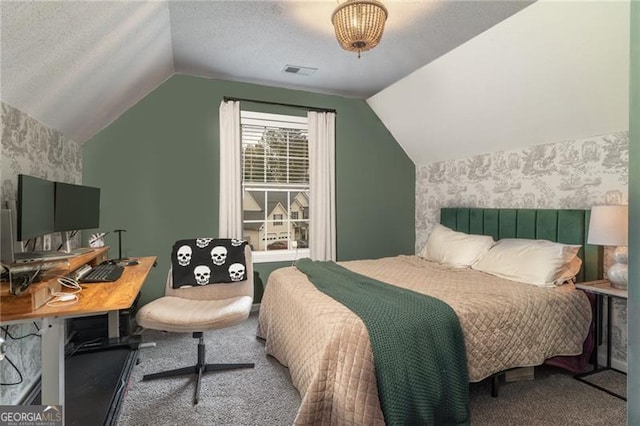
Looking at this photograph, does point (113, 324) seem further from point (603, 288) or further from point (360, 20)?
point (603, 288)

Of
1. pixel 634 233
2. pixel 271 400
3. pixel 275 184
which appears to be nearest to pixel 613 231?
pixel 634 233

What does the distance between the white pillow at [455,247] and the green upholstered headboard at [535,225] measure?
0.22 metres

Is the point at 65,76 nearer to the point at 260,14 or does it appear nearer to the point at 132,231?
the point at 260,14

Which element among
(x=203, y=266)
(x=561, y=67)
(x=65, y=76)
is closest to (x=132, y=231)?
(x=203, y=266)

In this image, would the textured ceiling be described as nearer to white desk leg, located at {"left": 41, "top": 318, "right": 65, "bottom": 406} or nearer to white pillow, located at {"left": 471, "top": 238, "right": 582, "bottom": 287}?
white desk leg, located at {"left": 41, "top": 318, "right": 65, "bottom": 406}

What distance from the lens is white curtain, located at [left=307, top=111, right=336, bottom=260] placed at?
399 cm

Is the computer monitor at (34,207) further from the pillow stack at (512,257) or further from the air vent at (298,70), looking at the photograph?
the pillow stack at (512,257)

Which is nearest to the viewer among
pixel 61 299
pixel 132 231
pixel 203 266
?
pixel 61 299

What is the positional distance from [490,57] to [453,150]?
4.23 feet

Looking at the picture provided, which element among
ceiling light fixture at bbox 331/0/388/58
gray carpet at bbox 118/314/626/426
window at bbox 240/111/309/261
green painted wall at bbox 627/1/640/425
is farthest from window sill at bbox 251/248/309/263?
green painted wall at bbox 627/1/640/425

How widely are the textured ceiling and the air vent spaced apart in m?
0.06

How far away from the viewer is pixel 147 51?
252 cm

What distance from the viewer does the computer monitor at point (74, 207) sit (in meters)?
2.11

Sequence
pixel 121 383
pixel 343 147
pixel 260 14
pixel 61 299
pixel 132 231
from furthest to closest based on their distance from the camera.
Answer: pixel 343 147
pixel 132 231
pixel 260 14
pixel 121 383
pixel 61 299
